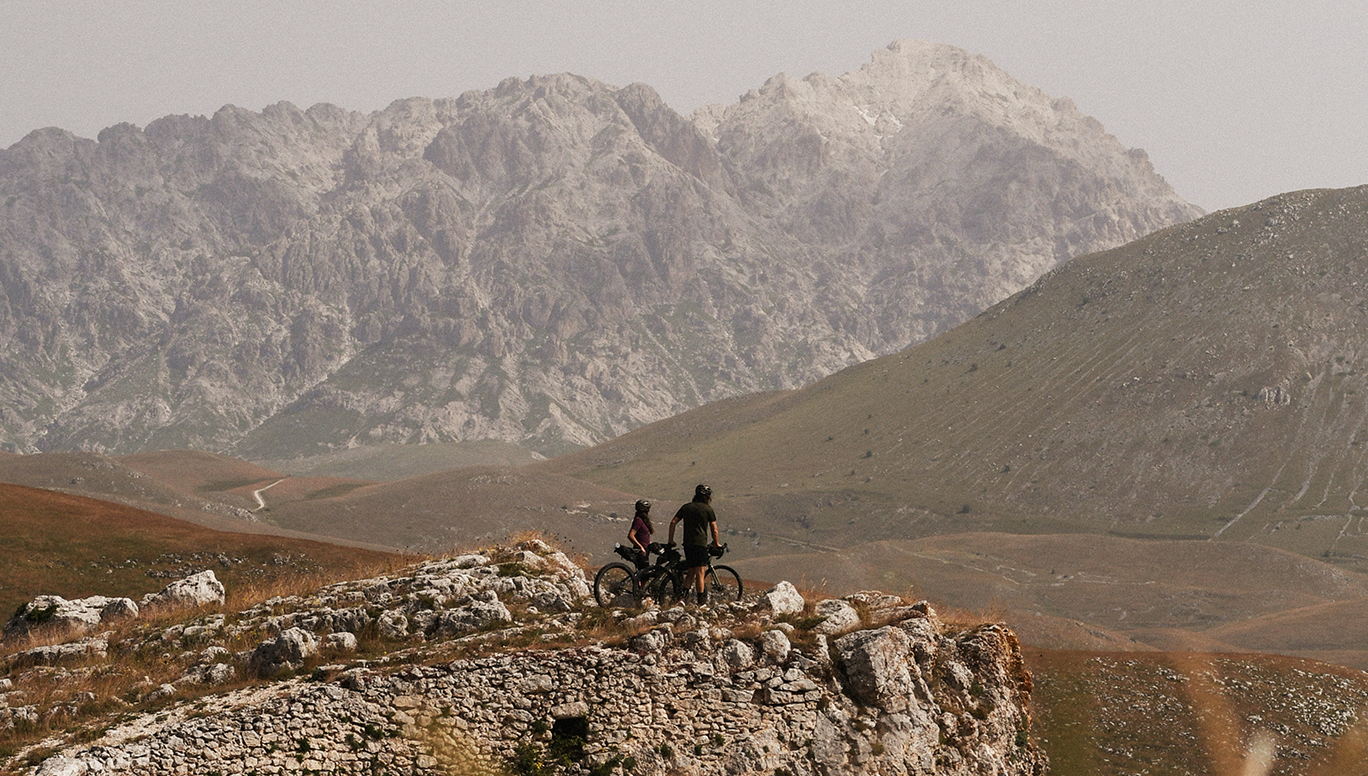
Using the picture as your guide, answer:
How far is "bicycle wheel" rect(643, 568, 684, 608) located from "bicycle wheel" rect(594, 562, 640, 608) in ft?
1.60

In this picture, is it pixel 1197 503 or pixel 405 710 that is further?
pixel 1197 503

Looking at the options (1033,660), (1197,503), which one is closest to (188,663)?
(1033,660)

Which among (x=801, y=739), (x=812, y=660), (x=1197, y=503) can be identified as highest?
(x=812, y=660)

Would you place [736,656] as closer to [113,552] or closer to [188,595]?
[188,595]

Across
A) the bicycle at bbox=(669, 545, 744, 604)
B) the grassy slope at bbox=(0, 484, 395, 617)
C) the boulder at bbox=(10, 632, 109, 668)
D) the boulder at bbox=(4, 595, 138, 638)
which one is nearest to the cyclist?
the bicycle at bbox=(669, 545, 744, 604)

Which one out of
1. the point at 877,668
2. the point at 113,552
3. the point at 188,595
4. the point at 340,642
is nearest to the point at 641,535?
the point at 877,668

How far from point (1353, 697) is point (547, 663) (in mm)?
55145

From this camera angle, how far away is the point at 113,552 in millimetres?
53750

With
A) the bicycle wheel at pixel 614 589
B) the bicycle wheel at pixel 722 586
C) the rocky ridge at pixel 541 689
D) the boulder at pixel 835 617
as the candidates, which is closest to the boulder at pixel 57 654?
the rocky ridge at pixel 541 689

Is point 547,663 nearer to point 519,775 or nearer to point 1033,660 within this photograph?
point 519,775

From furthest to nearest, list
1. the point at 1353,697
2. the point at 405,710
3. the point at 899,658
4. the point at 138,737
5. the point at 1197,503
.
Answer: the point at 1197,503, the point at 1353,697, the point at 899,658, the point at 405,710, the point at 138,737

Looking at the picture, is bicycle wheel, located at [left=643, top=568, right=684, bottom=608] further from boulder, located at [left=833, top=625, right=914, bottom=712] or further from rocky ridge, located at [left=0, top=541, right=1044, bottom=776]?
boulder, located at [left=833, top=625, right=914, bottom=712]

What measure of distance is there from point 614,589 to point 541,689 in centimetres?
567

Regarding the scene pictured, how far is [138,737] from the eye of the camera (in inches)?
746
